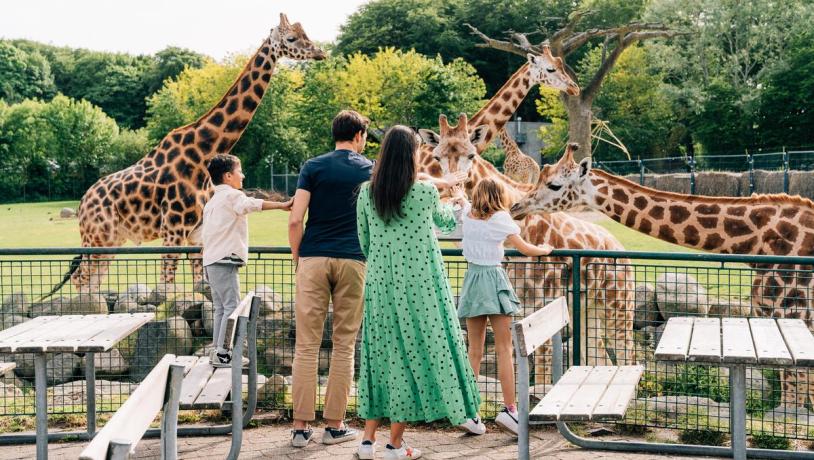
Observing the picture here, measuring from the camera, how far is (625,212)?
8.71 metres

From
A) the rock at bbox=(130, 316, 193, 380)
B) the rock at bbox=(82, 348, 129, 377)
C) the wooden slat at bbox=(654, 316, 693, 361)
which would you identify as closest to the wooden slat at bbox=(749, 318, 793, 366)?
the wooden slat at bbox=(654, 316, 693, 361)

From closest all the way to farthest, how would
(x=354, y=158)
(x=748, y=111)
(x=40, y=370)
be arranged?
(x=40, y=370), (x=354, y=158), (x=748, y=111)

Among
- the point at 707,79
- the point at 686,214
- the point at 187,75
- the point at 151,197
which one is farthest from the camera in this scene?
the point at 187,75

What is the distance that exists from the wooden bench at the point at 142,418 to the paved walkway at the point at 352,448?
230 centimetres

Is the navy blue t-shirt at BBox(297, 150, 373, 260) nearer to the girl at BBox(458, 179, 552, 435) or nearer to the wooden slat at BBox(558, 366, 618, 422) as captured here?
Result: the girl at BBox(458, 179, 552, 435)

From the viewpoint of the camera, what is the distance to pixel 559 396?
5230mm

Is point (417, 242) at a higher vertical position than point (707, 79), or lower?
lower

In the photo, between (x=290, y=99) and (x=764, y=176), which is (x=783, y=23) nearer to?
(x=764, y=176)

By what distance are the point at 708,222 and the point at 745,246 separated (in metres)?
0.39

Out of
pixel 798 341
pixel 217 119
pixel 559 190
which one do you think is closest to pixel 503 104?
pixel 217 119

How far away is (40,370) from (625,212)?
5.64 meters

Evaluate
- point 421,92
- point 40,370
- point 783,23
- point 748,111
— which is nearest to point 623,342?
point 40,370

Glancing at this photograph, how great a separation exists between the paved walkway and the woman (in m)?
0.61

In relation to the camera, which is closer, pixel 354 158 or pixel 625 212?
pixel 354 158
